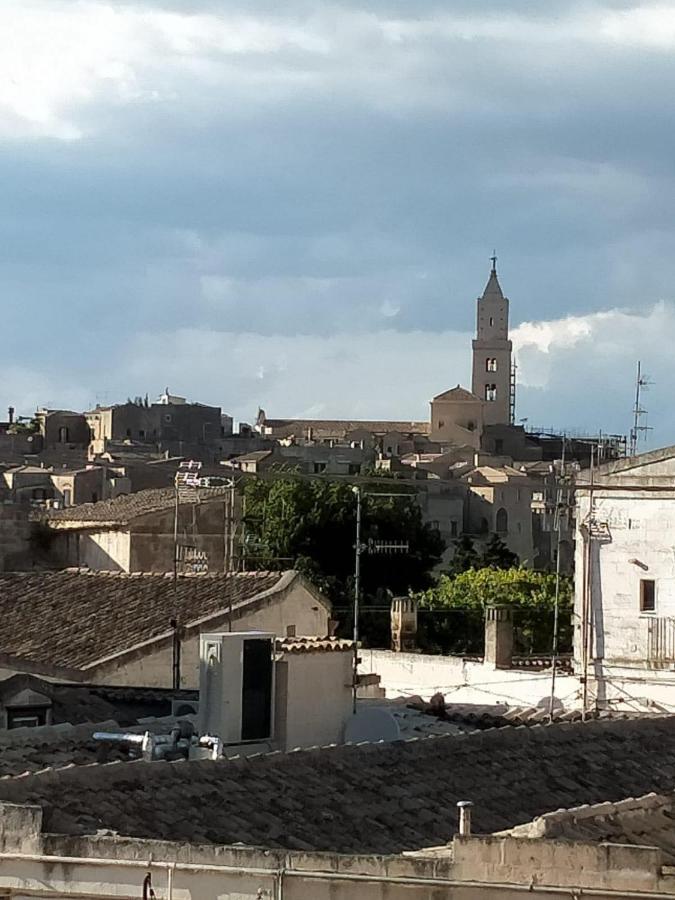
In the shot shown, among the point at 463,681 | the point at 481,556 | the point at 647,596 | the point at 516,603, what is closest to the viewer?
the point at 463,681

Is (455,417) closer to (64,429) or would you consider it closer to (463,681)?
(64,429)

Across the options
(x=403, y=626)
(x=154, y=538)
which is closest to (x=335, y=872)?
(x=403, y=626)

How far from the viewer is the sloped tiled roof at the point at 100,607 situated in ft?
91.4

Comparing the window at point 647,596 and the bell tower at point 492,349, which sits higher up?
the bell tower at point 492,349

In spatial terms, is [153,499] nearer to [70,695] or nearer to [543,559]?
[70,695]

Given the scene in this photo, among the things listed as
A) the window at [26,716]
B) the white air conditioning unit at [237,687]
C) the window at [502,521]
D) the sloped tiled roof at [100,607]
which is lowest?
the window at [26,716]

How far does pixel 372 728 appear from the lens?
1912 cm

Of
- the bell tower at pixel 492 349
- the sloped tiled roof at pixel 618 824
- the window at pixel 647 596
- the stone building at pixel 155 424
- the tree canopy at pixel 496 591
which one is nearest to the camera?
the sloped tiled roof at pixel 618 824

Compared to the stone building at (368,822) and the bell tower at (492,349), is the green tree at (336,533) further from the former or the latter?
the bell tower at (492,349)

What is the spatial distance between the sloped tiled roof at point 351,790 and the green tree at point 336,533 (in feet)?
139

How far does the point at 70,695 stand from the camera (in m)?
22.3

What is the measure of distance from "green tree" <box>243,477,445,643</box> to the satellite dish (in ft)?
133

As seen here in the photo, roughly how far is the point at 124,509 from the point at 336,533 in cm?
1784

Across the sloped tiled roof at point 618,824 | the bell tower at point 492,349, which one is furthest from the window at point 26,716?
the bell tower at point 492,349
